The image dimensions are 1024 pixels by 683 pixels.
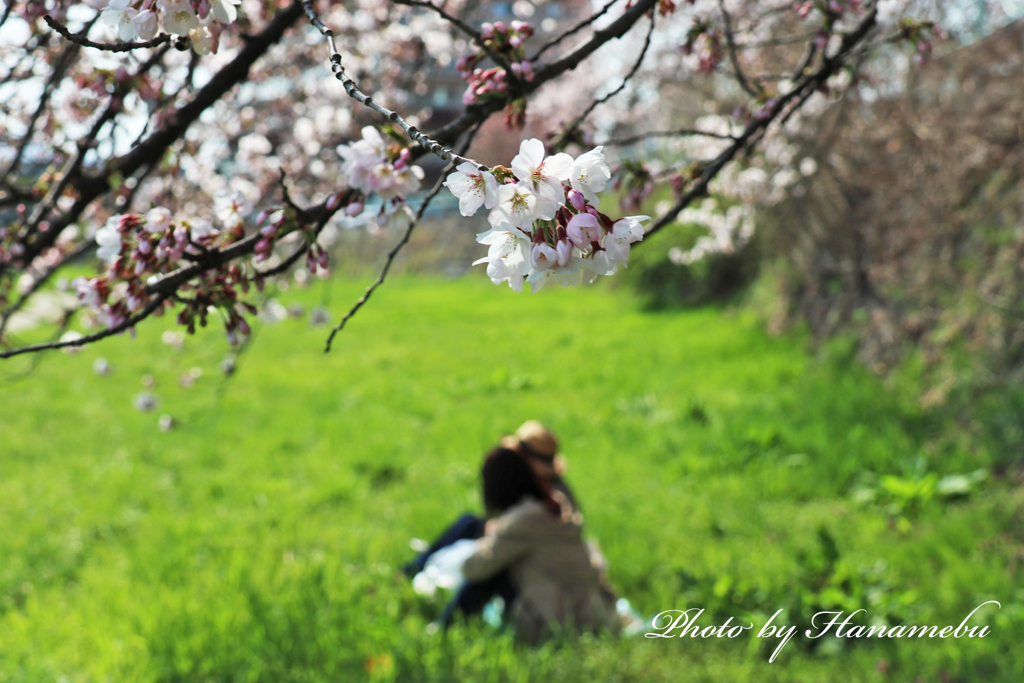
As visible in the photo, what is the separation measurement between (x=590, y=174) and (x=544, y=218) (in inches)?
3.9

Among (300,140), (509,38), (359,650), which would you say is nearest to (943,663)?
(359,650)

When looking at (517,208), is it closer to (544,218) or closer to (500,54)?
(544,218)

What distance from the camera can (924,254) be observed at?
5.18 metres

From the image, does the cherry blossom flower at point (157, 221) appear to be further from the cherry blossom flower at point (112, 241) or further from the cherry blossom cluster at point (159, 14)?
the cherry blossom cluster at point (159, 14)

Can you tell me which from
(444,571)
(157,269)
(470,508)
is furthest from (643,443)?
(157,269)

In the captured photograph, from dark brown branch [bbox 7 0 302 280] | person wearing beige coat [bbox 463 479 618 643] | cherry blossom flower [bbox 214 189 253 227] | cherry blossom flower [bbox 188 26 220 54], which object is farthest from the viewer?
person wearing beige coat [bbox 463 479 618 643]

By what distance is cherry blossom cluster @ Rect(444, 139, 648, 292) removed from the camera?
813mm

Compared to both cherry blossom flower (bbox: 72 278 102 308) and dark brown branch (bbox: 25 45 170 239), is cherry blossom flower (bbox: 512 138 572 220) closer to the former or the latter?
cherry blossom flower (bbox: 72 278 102 308)

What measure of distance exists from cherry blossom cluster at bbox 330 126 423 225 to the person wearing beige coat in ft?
6.09

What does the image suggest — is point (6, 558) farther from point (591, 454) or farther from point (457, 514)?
point (591, 454)

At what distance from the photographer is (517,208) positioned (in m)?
0.81

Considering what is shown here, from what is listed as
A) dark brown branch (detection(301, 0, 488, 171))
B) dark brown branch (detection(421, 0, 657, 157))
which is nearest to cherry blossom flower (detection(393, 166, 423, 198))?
dark brown branch (detection(421, 0, 657, 157))

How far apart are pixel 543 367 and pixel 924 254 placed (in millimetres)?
3289

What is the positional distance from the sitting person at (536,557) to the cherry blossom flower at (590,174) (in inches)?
87.4
